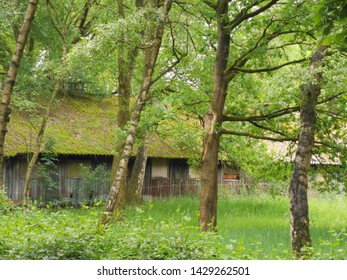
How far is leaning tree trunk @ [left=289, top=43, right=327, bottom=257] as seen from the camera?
12.8 meters

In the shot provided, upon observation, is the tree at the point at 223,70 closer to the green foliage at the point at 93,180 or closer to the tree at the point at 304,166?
the tree at the point at 304,166

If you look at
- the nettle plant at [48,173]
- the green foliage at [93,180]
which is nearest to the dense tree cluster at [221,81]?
the nettle plant at [48,173]

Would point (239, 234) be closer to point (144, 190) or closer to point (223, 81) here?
point (223, 81)

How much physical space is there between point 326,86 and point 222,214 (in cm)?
1077

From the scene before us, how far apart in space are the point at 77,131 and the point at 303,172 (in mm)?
19437

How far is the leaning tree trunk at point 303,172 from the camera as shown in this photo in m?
12.8

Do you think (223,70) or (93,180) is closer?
(223,70)

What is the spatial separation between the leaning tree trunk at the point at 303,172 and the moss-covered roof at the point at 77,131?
13.4m

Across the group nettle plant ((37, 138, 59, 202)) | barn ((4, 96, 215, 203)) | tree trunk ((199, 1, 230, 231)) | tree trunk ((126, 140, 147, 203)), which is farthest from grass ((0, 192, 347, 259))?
tree trunk ((126, 140, 147, 203))

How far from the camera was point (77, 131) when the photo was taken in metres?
31.1

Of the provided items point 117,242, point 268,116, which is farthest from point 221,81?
point 117,242

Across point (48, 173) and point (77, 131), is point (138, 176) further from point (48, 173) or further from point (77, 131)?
point (48, 173)
